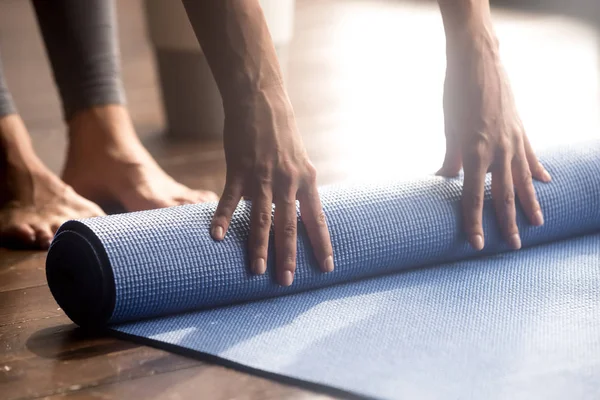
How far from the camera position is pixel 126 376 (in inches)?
43.5

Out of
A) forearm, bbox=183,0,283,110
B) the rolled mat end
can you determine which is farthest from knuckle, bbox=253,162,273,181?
the rolled mat end

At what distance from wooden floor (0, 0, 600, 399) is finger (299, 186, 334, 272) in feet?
0.83

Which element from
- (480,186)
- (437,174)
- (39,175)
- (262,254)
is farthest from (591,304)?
(39,175)

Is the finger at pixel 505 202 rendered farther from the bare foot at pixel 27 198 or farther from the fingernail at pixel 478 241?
the bare foot at pixel 27 198

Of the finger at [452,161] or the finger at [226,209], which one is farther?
the finger at [452,161]

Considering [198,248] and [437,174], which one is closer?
[198,248]

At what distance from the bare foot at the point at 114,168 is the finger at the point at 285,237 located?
0.49 m

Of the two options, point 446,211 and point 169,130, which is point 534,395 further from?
point 169,130

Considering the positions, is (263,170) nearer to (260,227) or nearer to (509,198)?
(260,227)

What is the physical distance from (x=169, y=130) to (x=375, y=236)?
1233mm

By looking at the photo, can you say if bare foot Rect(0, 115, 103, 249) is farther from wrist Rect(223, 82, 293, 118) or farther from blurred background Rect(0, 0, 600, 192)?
wrist Rect(223, 82, 293, 118)

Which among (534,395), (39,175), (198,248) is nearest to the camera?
(534,395)

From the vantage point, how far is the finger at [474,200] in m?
1.39

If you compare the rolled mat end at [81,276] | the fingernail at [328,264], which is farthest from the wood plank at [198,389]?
the fingernail at [328,264]
